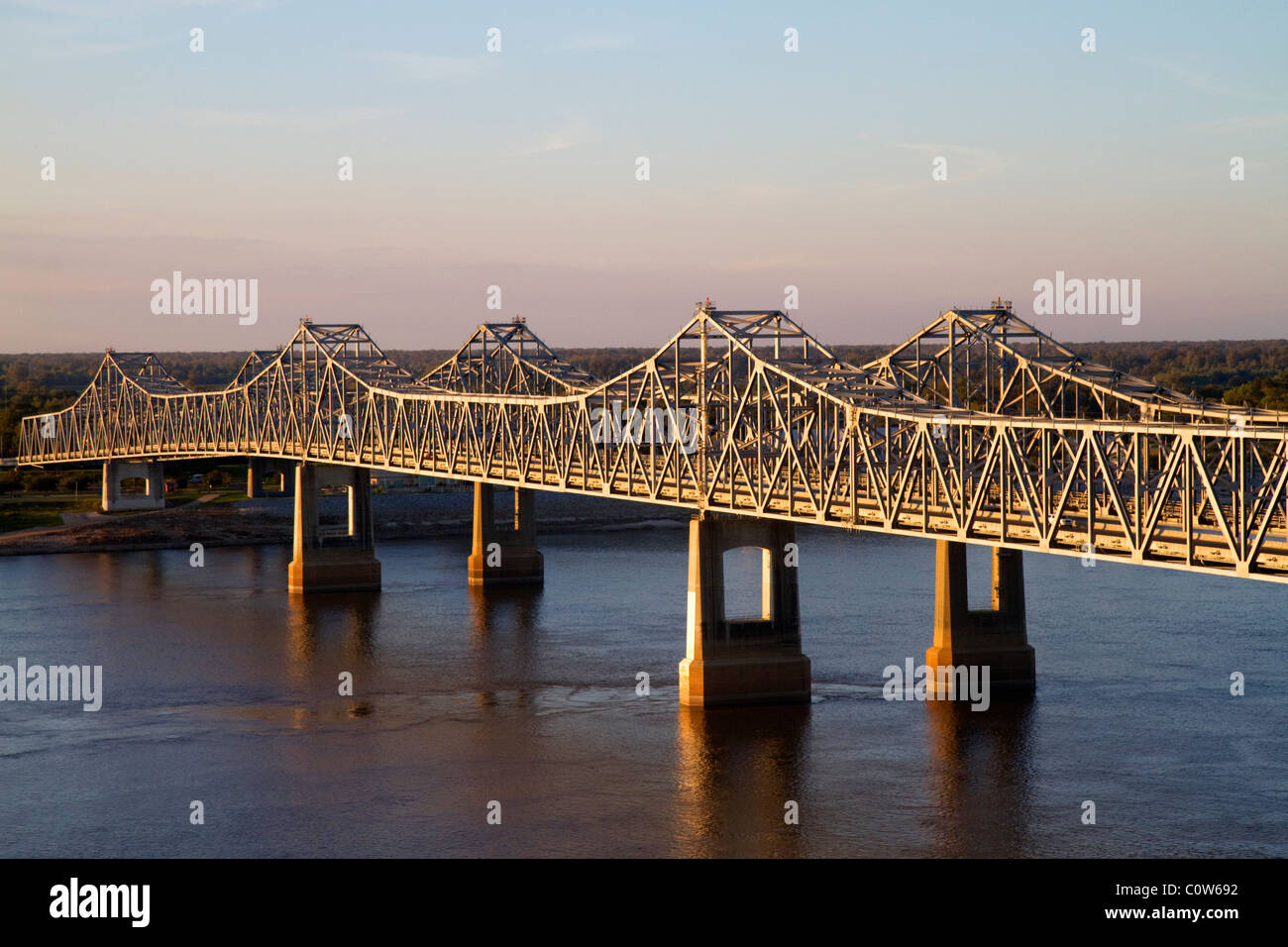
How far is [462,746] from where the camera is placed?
174ft

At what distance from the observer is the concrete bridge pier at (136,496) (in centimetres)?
13338

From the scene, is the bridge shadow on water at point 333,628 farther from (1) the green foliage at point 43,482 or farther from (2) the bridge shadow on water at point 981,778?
(1) the green foliage at point 43,482

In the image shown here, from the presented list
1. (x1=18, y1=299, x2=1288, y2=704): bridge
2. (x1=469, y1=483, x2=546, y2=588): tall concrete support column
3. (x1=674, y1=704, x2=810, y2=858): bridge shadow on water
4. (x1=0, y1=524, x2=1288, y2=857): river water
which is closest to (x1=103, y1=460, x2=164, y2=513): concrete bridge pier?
(x1=18, y1=299, x2=1288, y2=704): bridge

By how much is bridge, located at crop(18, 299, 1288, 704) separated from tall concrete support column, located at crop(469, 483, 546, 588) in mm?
117

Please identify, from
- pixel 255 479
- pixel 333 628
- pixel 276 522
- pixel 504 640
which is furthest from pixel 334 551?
pixel 255 479

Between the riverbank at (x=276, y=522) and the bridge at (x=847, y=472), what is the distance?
24.1 meters

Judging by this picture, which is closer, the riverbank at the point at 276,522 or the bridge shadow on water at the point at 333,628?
the bridge shadow on water at the point at 333,628

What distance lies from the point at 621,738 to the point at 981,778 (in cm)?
1128

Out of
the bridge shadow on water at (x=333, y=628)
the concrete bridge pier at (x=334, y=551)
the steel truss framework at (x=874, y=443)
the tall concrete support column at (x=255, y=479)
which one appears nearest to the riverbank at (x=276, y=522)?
the tall concrete support column at (x=255, y=479)

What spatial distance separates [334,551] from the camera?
9300cm

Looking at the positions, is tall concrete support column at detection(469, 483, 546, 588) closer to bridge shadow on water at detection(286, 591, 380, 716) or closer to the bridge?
the bridge

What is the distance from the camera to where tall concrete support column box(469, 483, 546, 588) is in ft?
301
